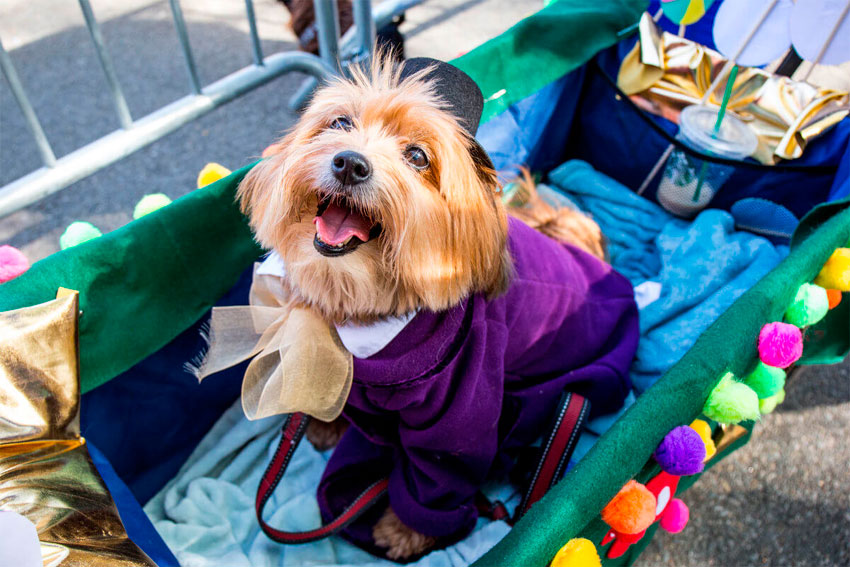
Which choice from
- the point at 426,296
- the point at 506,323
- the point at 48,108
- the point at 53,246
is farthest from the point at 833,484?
the point at 48,108

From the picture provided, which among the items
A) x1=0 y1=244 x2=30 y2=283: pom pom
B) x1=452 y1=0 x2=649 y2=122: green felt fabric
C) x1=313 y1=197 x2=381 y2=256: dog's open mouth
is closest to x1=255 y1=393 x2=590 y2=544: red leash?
x1=313 y1=197 x2=381 y2=256: dog's open mouth

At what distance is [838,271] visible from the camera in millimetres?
1436

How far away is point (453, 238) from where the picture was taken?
1.14 meters

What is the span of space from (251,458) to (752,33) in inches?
74.4

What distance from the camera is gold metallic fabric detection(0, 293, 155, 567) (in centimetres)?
88

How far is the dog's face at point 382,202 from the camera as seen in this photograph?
107cm

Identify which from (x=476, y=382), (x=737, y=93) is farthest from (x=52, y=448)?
(x=737, y=93)

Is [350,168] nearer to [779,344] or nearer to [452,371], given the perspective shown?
[452,371]

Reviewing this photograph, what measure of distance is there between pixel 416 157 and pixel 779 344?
2.77 ft

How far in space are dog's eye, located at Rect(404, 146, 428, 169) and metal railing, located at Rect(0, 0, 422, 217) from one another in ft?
1.79

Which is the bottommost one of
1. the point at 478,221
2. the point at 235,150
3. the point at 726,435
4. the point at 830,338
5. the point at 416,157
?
the point at 235,150

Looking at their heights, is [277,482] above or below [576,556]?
below

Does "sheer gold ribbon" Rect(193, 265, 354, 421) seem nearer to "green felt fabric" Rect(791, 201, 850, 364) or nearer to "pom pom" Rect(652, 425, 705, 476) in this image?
"pom pom" Rect(652, 425, 705, 476)

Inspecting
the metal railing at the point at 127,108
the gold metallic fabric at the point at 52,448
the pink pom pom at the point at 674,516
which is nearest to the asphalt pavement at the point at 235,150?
the metal railing at the point at 127,108
